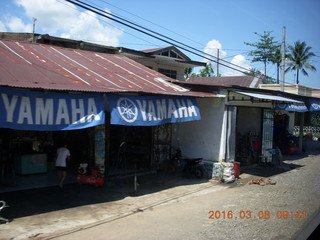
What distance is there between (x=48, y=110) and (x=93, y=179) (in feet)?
11.5

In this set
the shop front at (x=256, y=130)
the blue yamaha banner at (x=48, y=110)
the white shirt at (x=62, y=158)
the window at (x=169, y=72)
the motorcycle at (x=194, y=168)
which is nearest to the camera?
the blue yamaha banner at (x=48, y=110)

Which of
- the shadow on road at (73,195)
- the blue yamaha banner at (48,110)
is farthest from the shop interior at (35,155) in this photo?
the blue yamaha banner at (48,110)

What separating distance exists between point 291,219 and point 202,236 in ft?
8.34

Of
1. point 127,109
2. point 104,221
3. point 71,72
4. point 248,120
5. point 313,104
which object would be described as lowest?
point 104,221

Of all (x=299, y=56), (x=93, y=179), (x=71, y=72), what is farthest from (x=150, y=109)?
(x=299, y=56)

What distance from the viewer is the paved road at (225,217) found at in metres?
6.39

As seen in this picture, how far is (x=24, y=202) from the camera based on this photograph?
27.1 feet

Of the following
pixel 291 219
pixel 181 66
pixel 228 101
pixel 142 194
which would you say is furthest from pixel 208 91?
pixel 181 66

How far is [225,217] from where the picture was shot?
7555 millimetres

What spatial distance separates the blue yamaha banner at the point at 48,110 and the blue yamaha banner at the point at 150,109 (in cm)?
54
